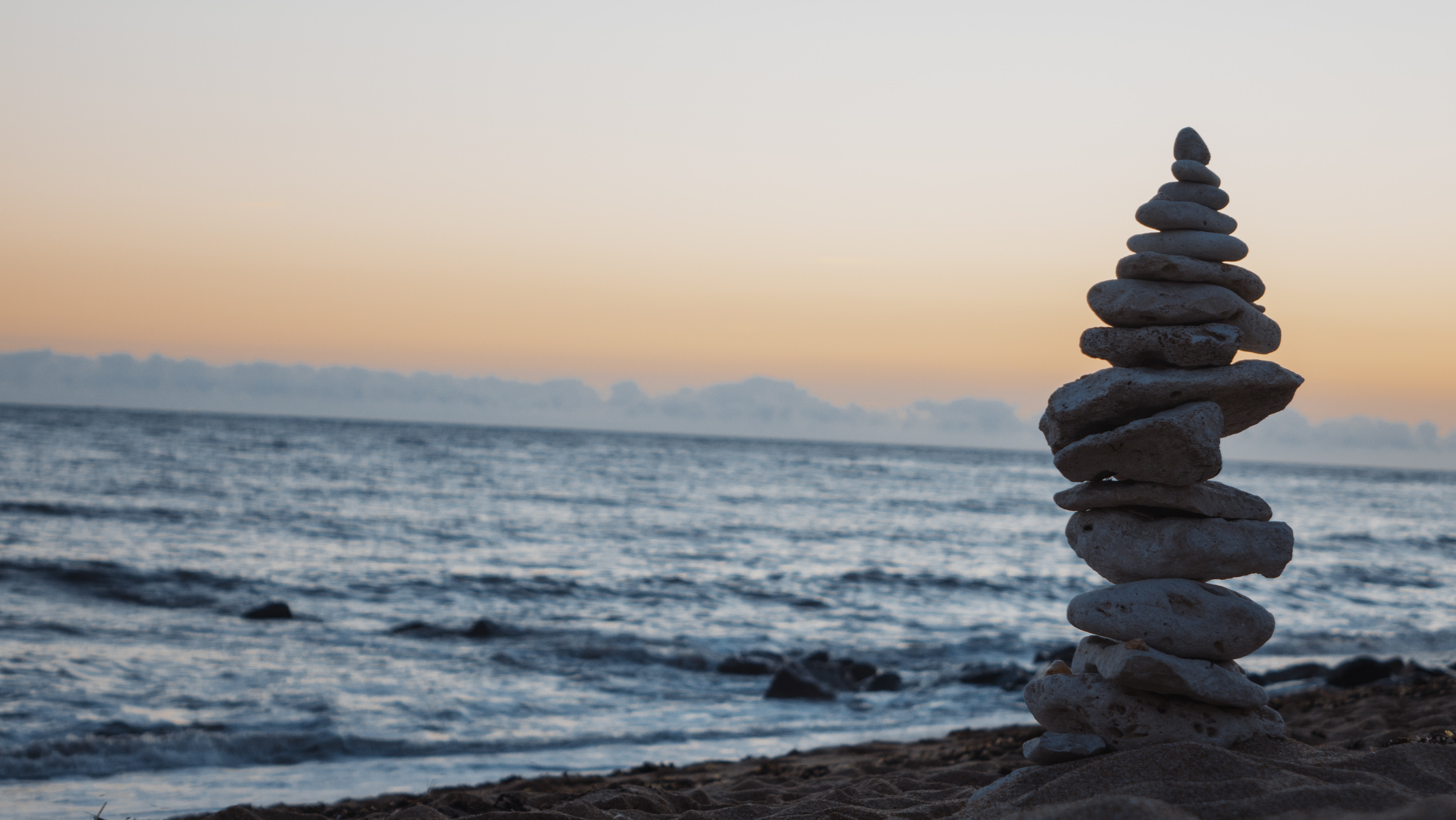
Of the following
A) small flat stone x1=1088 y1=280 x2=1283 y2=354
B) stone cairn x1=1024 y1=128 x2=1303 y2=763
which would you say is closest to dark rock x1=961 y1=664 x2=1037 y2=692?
stone cairn x1=1024 y1=128 x2=1303 y2=763

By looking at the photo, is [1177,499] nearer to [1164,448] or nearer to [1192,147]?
[1164,448]

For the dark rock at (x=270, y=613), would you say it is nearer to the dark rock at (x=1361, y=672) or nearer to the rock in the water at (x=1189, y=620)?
the rock in the water at (x=1189, y=620)

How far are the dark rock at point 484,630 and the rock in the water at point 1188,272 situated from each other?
11.3 meters

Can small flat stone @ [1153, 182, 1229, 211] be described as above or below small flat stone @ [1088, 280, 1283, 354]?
above

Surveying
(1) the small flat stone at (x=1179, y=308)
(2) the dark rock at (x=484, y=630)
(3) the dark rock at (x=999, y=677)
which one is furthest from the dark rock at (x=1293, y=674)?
(2) the dark rock at (x=484, y=630)

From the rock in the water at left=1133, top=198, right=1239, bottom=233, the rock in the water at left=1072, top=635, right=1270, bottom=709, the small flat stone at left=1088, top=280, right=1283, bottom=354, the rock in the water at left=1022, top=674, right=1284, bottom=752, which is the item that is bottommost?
the rock in the water at left=1022, top=674, right=1284, bottom=752

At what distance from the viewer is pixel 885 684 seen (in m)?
12.4

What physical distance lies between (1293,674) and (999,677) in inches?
149

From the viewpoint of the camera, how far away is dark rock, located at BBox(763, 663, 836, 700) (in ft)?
38.2

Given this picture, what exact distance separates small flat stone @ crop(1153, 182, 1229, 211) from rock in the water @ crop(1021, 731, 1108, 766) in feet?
10.3

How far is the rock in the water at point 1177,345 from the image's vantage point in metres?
5.38

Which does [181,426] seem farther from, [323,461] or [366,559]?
[366,559]

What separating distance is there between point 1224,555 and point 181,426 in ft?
351

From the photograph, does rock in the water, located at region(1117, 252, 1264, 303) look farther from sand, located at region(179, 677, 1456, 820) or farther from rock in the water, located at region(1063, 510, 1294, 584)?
sand, located at region(179, 677, 1456, 820)
